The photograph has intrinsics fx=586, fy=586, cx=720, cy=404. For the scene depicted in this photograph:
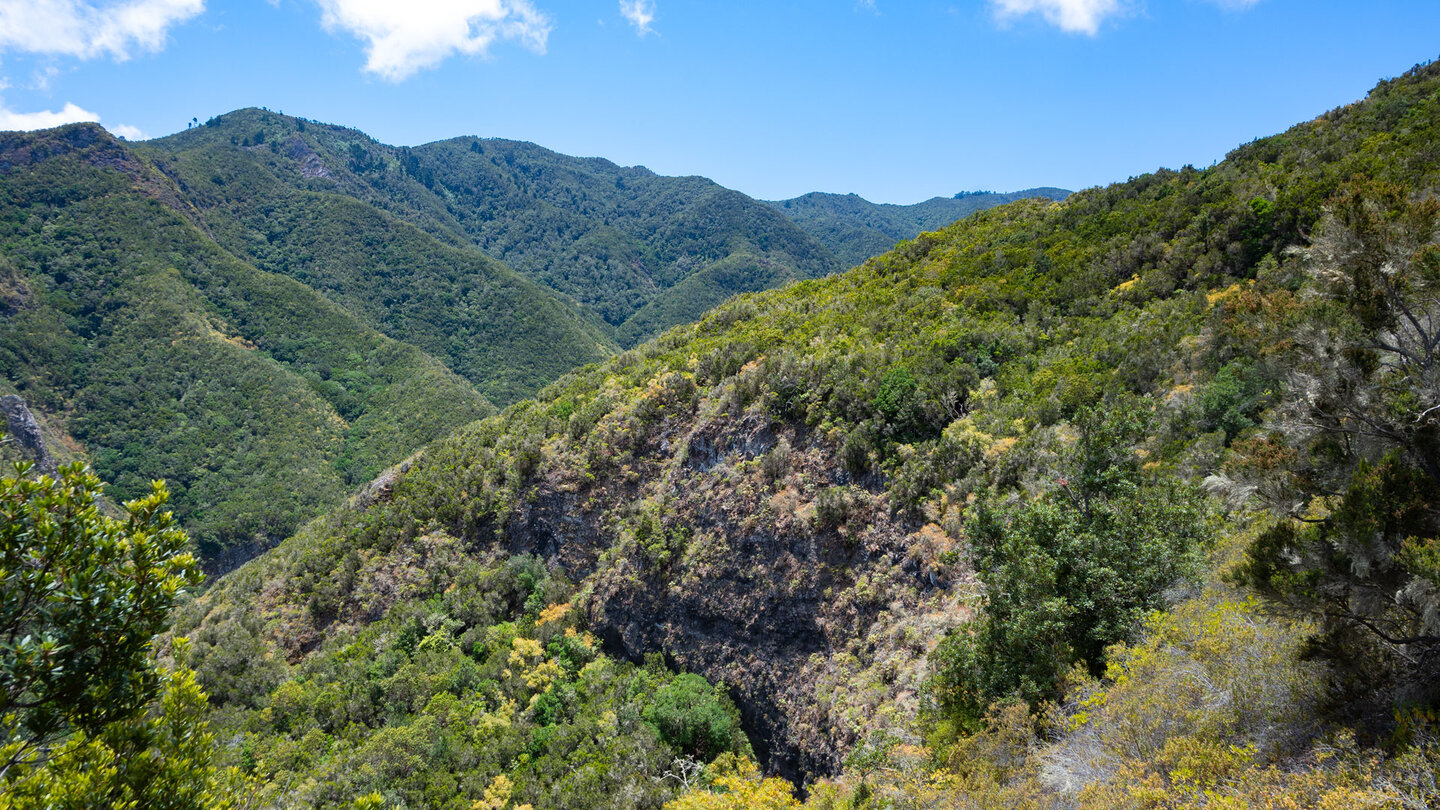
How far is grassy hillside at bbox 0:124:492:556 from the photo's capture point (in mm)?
69000

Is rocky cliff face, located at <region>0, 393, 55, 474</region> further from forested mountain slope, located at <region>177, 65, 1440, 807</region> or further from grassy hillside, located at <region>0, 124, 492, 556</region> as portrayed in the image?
forested mountain slope, located at <region>177, 65, 1440, 807</region>

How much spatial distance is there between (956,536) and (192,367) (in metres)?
97.6

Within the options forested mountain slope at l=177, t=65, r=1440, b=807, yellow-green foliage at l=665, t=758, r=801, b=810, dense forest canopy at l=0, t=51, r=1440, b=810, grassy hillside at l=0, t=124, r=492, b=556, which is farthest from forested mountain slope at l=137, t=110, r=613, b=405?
yellow-green foliage at l=665, t=758, r=801, b=810

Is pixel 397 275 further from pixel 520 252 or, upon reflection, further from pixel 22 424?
pixel 520 252

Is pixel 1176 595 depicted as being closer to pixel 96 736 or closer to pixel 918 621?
pixel 918 621

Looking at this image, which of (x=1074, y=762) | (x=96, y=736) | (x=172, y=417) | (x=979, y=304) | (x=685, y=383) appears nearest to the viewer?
(x=96, y=736)

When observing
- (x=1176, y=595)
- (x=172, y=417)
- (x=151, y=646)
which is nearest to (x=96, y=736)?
(x=151, y=646)

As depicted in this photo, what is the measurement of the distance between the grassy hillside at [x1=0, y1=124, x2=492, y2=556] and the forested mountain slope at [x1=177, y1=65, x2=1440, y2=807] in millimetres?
48039

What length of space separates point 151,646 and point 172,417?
91.9 meters

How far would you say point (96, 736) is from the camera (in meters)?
4.51

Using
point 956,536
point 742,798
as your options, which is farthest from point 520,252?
point 742,798

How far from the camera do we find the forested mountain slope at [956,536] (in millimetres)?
5379

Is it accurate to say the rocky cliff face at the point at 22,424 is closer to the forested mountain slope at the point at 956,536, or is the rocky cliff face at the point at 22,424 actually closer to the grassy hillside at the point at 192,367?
the grassy hillside at the point at 192,367

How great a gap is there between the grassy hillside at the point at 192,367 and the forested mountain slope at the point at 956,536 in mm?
48039
